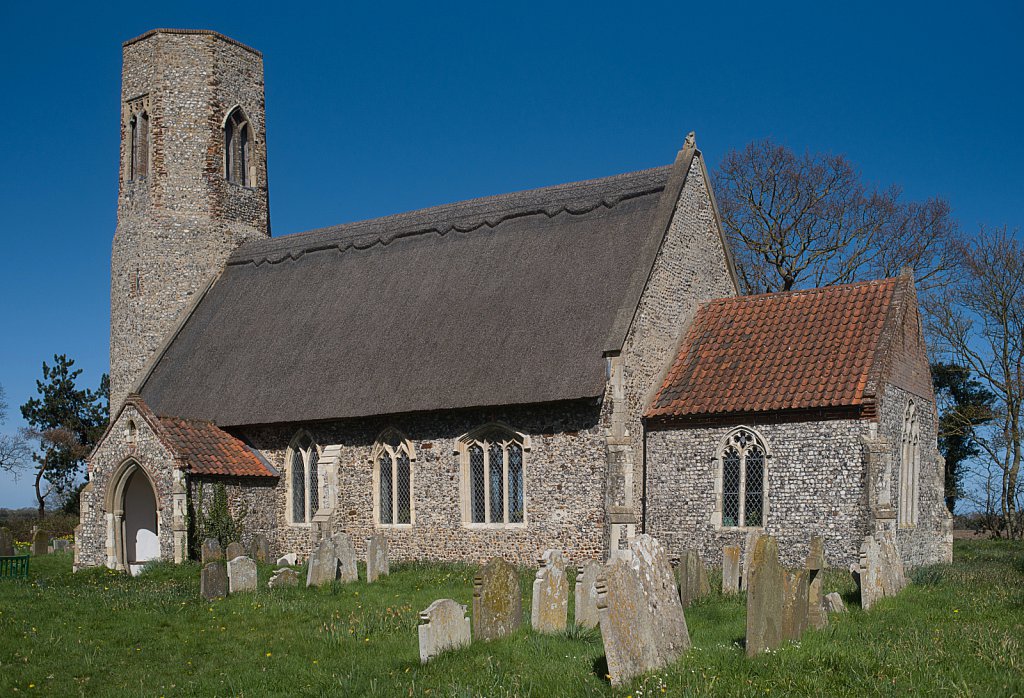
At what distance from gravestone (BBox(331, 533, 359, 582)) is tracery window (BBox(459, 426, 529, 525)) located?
420 cm

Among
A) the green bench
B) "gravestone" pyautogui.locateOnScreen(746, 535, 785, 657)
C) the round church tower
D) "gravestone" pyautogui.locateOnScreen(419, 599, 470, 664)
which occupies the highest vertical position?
the round church tower

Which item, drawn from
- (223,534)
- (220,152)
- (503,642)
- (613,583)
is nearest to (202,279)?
(220,152)

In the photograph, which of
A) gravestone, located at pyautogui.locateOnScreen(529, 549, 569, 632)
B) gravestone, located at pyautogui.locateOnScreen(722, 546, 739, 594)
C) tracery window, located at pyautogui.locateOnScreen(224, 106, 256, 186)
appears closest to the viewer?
gravestone, located at pyautogui.locateOnScreen(529, 549, 569, 632)

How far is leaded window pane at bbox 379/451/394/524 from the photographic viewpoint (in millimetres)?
23281

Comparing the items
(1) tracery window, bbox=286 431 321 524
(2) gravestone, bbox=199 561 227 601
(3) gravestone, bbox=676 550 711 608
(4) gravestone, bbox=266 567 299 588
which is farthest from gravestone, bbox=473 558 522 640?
(1) tracery window, bbox=286 431 321 524

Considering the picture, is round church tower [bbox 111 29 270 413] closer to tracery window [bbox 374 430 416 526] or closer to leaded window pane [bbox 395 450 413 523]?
tracery window [bbox 374 430 416 526]

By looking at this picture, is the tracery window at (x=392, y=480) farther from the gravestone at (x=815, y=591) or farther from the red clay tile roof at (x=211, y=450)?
the gravestone at (x=815, y=591)

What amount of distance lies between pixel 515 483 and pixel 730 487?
4326 millimetres

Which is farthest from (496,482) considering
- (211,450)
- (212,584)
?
(212,584)

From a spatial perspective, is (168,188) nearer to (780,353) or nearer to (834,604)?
(780,353)

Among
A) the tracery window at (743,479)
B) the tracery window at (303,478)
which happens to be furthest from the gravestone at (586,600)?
the tracery window at (303,478)

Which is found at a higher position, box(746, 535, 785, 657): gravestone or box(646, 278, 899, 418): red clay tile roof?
box(646, 278, 899, 418): red clay tile roof

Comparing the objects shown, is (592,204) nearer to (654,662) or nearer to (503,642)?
(503,642)

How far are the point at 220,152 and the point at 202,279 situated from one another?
373 cm
